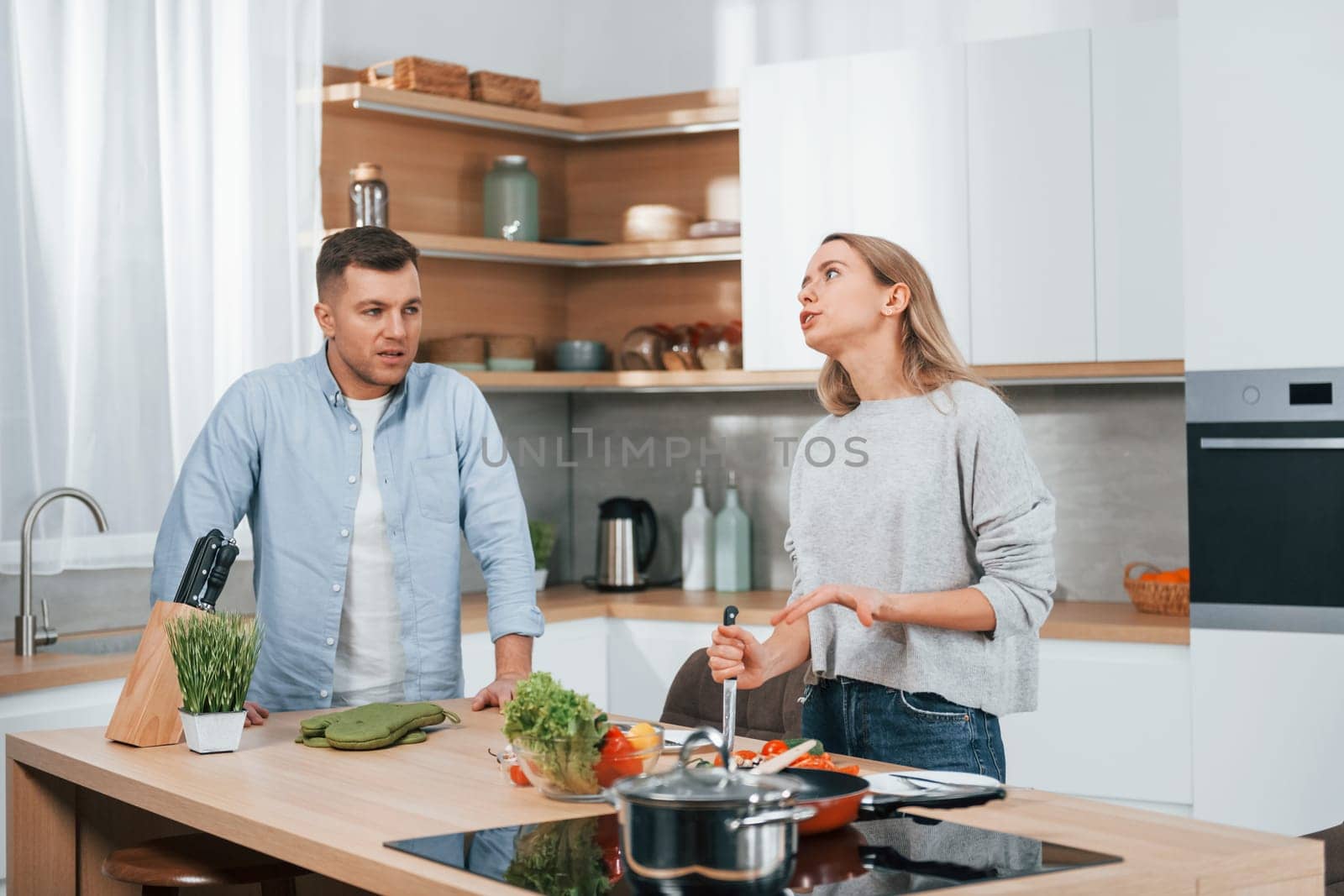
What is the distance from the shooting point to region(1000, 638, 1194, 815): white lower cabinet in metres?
3.50

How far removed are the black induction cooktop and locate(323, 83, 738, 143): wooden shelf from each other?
9.28 ft

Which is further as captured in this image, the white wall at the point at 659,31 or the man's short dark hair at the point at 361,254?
the white wall at the point at 659,31

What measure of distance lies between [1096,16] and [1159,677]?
1.80 meters

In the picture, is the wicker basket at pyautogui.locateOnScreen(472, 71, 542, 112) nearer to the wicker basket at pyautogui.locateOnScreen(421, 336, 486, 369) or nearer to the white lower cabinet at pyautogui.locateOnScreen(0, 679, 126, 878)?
the wicker basket at pyautogui.locateOnScreen(421, 336, 486, 369)

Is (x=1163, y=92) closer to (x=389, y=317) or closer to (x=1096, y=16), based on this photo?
(x=1096, y=16)

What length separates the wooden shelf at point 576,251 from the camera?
423cm

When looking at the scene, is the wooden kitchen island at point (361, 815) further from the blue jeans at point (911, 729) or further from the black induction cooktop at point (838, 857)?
the blue jeans at point (911, 729)

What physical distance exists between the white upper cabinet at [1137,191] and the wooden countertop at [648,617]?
66 centimetres

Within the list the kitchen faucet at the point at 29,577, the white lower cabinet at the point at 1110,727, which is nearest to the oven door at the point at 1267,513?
the white lower cabinet at the point at 1110,727

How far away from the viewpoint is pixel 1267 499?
341 centimetres

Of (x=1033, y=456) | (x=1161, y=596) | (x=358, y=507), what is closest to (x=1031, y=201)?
(x=1033, y=456)

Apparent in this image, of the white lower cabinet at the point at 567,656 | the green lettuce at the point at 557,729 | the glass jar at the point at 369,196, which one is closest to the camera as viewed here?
the green lettuce at the point at 557,729

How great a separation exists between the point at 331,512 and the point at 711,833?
1460 mm

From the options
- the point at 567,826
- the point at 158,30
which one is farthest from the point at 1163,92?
the point at 567,826
